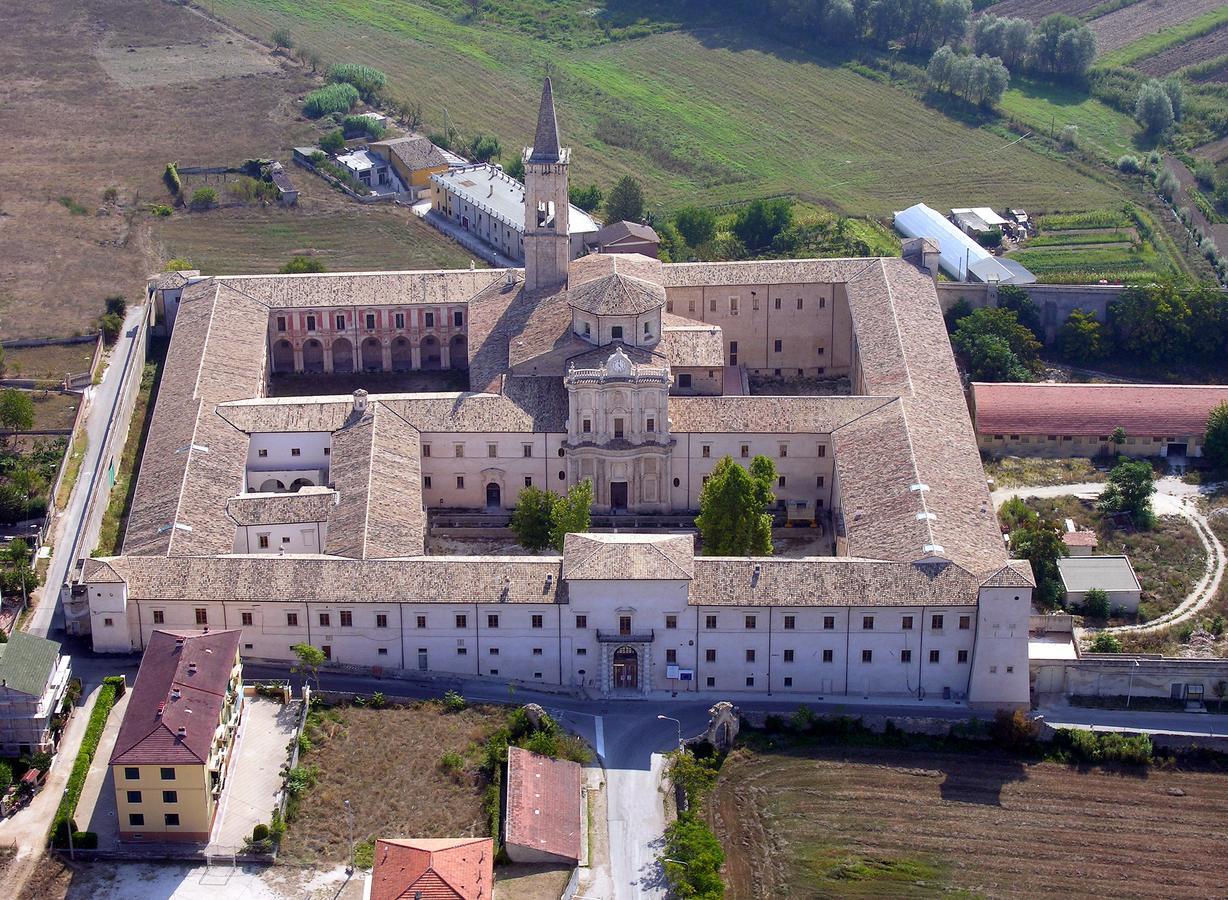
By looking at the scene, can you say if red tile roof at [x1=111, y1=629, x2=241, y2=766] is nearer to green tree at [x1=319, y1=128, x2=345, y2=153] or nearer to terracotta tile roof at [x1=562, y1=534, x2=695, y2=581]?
terracotta tile roof at [x1=562, y1=534, x2=695, y2=581]

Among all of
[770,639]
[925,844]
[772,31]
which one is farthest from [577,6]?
[925,844]

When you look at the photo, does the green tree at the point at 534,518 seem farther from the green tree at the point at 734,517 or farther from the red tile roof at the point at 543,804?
the red tile roof at the point at 543,804

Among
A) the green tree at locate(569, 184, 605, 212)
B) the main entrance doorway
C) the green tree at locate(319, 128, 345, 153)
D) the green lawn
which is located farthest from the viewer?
the green lawn

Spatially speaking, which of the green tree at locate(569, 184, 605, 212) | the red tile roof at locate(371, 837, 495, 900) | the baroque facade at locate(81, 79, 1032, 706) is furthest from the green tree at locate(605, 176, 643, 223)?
the red tile roof at locate(371, 837, 495, 900)

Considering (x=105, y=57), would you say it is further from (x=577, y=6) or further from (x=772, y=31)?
(x=772, y=31)

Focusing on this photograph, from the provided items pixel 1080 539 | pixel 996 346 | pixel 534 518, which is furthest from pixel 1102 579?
pixel 534 518

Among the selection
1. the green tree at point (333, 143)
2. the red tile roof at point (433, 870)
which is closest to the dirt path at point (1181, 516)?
the red tile roof at point (433, 870)
